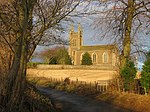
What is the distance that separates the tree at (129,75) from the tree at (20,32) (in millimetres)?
10786

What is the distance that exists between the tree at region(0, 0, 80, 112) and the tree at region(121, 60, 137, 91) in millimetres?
10786

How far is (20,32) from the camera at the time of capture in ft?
45.5

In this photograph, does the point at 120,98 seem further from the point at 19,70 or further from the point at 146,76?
the point at 19,70

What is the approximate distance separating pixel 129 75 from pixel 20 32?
532 inches

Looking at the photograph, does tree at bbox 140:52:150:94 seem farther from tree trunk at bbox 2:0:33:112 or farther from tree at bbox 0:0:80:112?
tree trunk at bbox 2:0:33:112

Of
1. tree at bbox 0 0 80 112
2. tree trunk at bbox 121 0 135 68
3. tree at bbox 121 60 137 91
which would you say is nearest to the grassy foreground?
tree at bbox 121 60 137 91

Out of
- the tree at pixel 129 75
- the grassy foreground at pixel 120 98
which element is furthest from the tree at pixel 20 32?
the tree at pixel 129 75

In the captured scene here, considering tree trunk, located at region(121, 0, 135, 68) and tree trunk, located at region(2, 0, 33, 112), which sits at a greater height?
tree trunk, located at region(121, 0, 135, 68)

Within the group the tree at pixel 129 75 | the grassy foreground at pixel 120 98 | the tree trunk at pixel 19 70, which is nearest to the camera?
the tree trunk at pixel 19 70

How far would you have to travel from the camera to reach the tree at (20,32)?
12.6 meters

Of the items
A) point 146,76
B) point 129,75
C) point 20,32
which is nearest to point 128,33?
point 129,75

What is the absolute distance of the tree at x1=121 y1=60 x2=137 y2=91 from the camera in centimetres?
2522

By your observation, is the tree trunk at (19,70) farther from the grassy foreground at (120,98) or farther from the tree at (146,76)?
the tree at (146,76)

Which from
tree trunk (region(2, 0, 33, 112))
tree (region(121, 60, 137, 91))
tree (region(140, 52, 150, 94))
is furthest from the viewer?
tree (region(121, 60, 137, 91))
